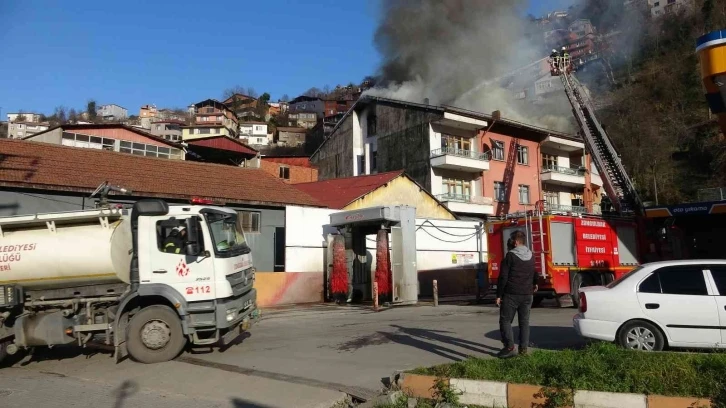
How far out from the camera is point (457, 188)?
4094 centimetres

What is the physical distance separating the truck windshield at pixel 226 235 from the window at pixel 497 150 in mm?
34157

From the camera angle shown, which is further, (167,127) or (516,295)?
(167,127)

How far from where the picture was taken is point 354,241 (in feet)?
73.3

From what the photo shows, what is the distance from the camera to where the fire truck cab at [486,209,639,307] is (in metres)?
16.7

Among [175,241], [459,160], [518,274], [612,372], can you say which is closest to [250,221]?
[175,241]

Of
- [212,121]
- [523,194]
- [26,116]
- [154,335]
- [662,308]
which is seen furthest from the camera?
[26,116]

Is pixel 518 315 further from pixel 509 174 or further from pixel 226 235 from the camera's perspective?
pixel 509 174

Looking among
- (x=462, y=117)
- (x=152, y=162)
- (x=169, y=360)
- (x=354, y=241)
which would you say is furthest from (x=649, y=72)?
(x=169, y=360)

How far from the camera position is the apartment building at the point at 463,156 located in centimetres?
3931

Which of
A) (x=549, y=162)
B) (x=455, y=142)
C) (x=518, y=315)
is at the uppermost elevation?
(x=455, y=142)

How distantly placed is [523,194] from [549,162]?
4913 millimetres

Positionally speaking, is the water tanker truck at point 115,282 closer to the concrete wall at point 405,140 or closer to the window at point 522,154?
the concrete wall at point 405,140

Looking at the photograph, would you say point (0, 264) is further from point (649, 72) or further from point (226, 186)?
point (649, 72)

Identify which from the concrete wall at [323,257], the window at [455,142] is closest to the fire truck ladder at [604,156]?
the concrete wall at [323,257]
